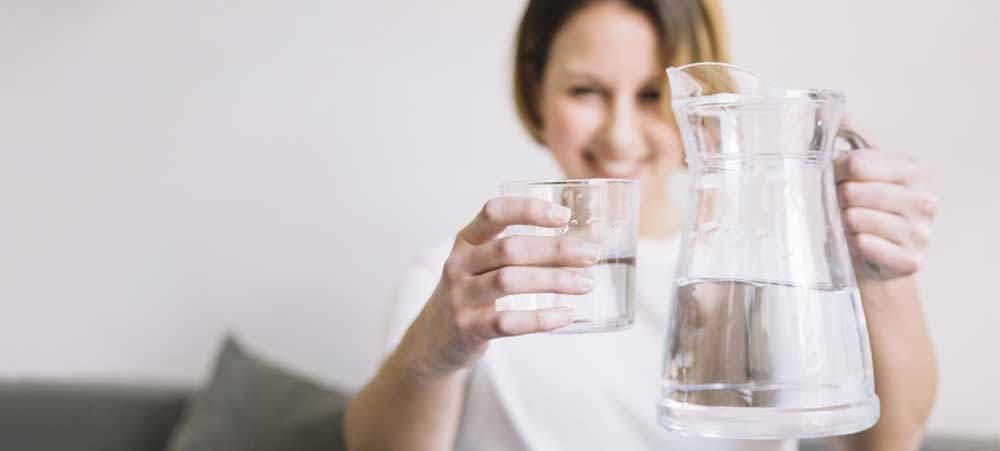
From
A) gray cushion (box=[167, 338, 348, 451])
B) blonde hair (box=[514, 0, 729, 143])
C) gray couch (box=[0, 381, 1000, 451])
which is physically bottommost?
gray couch (box=[0, 381, 1000, 451])

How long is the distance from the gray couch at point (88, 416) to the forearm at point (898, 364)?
4.02 ft

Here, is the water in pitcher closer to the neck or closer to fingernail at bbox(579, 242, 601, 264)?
fingernail at bbox(579, 242, 601, 264)

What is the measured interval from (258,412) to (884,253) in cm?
118

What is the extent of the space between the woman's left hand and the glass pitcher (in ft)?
0.23

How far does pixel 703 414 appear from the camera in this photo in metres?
0.59

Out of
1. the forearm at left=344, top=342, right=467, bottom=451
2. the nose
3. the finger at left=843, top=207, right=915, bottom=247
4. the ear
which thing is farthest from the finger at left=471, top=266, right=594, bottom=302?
the ear

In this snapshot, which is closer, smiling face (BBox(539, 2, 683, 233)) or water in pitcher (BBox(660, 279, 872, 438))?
water in pitcher (BBox(660, 279, 872, 438))

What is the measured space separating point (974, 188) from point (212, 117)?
1.26 meters

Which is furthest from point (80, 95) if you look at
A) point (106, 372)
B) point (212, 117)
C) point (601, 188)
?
point (601, 188)

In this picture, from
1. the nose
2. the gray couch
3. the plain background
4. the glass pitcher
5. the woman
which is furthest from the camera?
the gray couch

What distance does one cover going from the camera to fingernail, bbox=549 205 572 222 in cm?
61

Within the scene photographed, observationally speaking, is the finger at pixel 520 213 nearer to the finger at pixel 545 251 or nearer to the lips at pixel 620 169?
the finger at pixel 545 251

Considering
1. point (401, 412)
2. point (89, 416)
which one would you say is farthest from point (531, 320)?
point (89, 416)

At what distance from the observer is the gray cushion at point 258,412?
1599 mm
